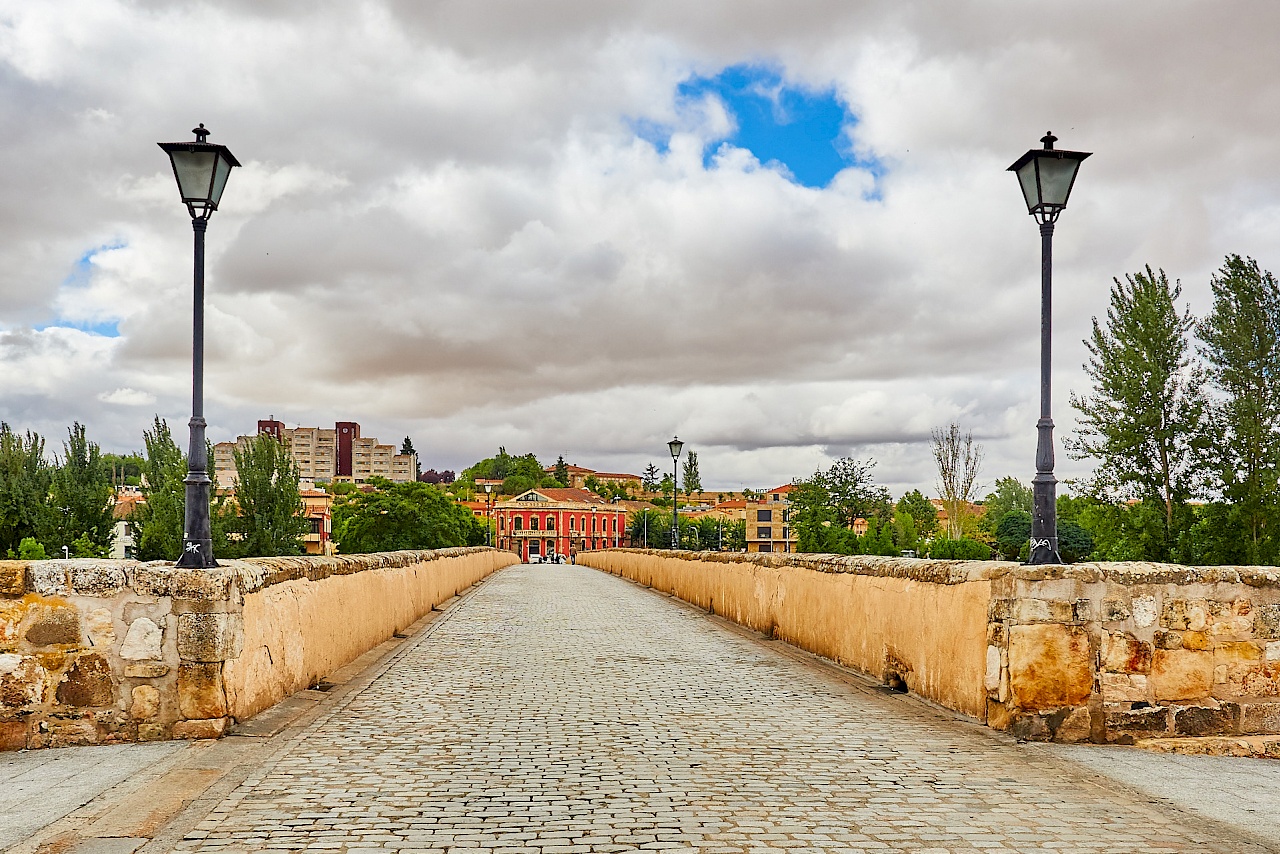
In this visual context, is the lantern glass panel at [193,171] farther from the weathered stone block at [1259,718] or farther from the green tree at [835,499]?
the green tree at [835,499]

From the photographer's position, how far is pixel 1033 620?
681cm

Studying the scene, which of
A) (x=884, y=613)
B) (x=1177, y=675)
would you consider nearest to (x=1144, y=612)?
(x=1177, y=675)

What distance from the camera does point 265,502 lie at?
6894cm

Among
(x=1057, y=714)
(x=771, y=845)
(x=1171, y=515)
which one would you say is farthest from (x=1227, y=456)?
(x=771, y=845)

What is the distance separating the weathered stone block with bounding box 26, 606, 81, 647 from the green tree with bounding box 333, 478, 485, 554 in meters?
62.0

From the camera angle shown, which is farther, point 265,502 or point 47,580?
point 265,502

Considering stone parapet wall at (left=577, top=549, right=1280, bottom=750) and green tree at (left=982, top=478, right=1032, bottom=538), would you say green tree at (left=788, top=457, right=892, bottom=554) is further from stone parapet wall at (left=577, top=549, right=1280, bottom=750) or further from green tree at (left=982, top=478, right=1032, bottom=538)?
green tree at (left=982, top=478, right=1032, bottom=538)

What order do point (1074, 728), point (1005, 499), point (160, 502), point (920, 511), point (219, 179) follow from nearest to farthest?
point (1074, 728)
point (219, 179)
point (160, 502)
point (920, 511)
point (1005, 499)

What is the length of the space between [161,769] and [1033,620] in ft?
17.7

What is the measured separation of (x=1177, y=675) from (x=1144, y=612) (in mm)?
465

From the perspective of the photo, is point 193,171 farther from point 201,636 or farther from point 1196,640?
point 1196,640

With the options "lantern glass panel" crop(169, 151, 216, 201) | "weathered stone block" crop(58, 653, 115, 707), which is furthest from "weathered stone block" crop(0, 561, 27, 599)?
"lantern glass panel" crop(169, 151, 216, 201)

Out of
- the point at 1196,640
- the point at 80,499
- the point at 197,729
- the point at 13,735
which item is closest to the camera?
the point at 13,735

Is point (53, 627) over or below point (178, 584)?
below
